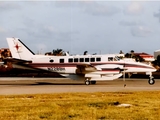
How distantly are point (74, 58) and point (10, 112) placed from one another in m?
21.4

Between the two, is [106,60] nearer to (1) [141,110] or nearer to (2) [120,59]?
(2) [120,59]

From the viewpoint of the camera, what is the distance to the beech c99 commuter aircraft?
3130 cm

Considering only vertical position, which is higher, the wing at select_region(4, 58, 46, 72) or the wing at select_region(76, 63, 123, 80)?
the wing at select_region(4, 58, 46, 72)

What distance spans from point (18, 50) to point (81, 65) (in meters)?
7.40

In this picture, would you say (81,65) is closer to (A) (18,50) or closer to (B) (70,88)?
(B) (70,88)

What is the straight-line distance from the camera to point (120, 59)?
31.8 meters

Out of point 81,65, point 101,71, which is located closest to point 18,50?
point 81,65

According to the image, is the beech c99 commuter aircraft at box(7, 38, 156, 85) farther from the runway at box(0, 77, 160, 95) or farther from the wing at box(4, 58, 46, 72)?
the runway at box(0, 77, 160, 95)

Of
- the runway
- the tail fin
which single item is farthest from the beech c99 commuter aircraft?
the runway

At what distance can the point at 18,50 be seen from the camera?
3447 centimetres

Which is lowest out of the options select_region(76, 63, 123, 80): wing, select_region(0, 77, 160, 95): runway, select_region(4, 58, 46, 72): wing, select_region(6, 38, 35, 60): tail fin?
select_region(0, 77, 160, 95): runway

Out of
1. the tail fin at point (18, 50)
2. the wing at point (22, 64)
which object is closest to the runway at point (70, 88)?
the wing at point (22, 64)

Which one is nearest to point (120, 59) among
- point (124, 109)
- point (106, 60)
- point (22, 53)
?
point (106, 60)

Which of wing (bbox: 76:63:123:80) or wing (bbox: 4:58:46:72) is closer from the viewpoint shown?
wing (bbox: 76:63:123:80)
